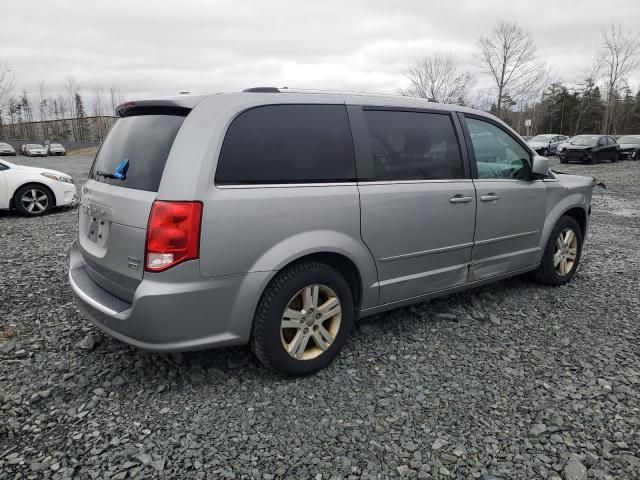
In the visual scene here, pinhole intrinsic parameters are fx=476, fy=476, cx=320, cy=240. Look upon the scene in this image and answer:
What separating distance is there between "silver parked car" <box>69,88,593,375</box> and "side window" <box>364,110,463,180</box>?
0.01m

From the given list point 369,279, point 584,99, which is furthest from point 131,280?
point 584,99

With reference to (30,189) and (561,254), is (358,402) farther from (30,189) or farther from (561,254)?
(30,189)

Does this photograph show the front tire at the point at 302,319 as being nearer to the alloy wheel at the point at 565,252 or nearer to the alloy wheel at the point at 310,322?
the alloy wheel at the point at 310,322

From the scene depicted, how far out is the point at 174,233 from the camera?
2.46 meters

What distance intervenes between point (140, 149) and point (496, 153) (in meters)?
2.88

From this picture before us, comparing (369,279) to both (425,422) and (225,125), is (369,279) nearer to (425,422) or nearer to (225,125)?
(425,422)

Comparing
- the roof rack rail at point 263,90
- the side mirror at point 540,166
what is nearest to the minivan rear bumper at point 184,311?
the roof rack rail at point 263,90

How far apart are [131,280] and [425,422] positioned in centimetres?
180

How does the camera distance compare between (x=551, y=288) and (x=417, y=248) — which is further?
(x=551, y=288)

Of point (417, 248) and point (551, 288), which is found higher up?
point (417, 248)

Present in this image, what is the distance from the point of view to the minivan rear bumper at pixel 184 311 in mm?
2496

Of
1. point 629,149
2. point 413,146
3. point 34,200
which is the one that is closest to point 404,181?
point 413,146

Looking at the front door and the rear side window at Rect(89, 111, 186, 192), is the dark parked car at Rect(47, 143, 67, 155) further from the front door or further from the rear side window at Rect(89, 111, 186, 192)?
the front door

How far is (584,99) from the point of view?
54906mm
